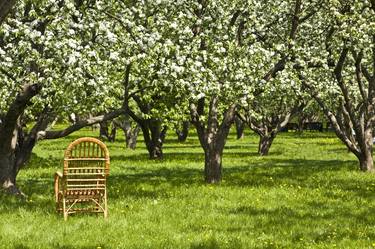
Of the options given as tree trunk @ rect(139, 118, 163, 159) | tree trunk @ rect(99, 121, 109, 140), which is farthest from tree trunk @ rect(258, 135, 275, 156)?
tree trunk @ rect(99, 121, 109, 140)

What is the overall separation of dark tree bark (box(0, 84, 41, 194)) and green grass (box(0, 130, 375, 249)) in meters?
0.89

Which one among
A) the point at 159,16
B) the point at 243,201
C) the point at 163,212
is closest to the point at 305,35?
the point at 159,16

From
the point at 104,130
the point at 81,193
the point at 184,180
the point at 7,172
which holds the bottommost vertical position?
the point at 184,180

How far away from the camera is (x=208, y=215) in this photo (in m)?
14.1

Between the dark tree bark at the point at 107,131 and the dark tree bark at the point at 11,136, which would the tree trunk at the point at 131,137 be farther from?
→ the dark tree bark at the point at 11,136

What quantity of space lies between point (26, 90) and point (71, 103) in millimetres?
3617

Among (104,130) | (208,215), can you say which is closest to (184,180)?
(208,215)

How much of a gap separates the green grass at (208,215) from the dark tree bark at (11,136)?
888 millimetres

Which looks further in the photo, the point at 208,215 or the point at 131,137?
the point at 131,137

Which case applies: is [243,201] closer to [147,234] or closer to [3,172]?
[147,234]

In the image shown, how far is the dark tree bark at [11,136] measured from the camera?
15.9m

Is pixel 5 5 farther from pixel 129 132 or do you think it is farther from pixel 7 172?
pixel 129 132

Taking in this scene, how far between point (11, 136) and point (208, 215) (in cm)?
677

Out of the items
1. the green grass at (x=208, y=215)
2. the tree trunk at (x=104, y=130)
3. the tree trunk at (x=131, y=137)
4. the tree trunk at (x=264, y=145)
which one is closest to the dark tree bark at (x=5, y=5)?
the green grass at (x=208, y=215)
